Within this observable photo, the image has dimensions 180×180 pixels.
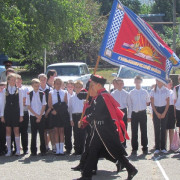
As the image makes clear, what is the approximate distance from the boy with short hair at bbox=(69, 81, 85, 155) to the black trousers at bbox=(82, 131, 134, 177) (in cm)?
219

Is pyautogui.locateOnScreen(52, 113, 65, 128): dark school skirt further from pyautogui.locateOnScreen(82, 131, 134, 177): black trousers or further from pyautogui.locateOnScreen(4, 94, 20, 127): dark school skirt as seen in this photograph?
pyautogui.locateOnScreen(82, 131, 134, 177): black trousers

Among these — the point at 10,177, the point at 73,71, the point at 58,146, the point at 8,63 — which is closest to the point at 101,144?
the point at 10,177

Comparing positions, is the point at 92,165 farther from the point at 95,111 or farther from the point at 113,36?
the point at 113,36

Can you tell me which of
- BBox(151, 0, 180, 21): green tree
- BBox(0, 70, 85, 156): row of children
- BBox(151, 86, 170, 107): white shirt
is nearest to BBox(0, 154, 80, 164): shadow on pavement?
BBox(0, 70, 85, 156): row of children

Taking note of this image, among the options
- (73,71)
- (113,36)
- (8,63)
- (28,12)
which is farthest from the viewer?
(73,71)

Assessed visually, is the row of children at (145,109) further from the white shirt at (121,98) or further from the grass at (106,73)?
the grass at (106,73)

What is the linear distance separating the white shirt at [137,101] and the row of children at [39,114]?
1109 mm

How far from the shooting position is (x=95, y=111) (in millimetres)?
7492

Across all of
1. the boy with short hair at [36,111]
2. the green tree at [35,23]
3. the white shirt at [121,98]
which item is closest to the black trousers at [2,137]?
the boy with short hair at [36,111]

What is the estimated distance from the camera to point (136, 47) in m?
8.22

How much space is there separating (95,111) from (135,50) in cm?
152

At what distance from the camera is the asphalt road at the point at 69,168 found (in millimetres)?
7844

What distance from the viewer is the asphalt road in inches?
309

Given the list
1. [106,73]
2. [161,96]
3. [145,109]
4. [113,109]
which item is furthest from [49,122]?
[106,73]
